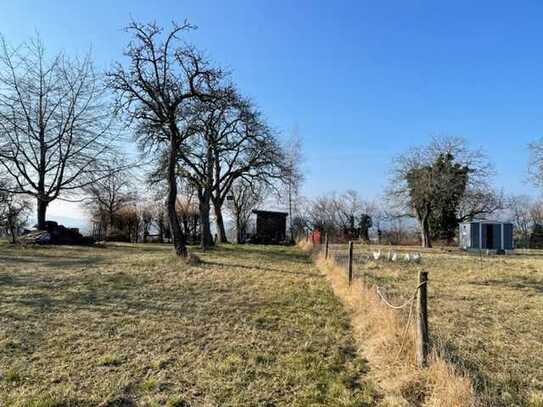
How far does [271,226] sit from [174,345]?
27330 mm

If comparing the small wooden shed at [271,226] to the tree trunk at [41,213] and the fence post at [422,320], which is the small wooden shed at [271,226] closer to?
the tree trunk at [41,213]

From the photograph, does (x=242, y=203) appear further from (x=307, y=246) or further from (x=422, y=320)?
(x=422, y=320)

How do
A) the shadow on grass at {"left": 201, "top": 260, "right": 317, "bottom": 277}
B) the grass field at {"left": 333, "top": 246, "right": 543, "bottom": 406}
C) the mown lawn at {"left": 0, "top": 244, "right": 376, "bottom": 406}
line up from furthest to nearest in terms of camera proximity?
the shadow on grass at {"left": 201, "top": 260, "right": 317, "bottom": 277} → the grass field at {"left": 333, "top": 246, "right": 543, "bottom": 406} → the mown lawn at {"left": 0, "top": 244, "right": 376, "bottom": 406}

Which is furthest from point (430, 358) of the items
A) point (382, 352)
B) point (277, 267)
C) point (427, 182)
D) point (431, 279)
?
point (427, 182)

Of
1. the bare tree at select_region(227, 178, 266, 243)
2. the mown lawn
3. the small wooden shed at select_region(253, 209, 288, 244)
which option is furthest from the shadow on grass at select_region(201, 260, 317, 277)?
the bare tree at select_region(227, 178, 266, 243)

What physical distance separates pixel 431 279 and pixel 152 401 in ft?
29.1

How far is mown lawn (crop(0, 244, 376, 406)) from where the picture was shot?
11.8ft

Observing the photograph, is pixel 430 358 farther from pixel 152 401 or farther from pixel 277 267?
pixel 277 267

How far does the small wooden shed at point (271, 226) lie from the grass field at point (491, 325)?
20.4 m

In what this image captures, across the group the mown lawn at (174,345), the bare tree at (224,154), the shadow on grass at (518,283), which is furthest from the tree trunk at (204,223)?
the shadow on grass at (518,283)

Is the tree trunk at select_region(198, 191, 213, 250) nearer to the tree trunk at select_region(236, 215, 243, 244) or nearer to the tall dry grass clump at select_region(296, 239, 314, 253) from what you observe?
the tall dry grass clump at select_region(296, 239, 314, 253)

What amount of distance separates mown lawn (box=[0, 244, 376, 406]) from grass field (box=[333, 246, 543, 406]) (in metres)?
1.22

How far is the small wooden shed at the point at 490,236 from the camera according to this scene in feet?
75.8

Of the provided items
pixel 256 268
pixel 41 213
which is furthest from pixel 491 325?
pixel 41 213
